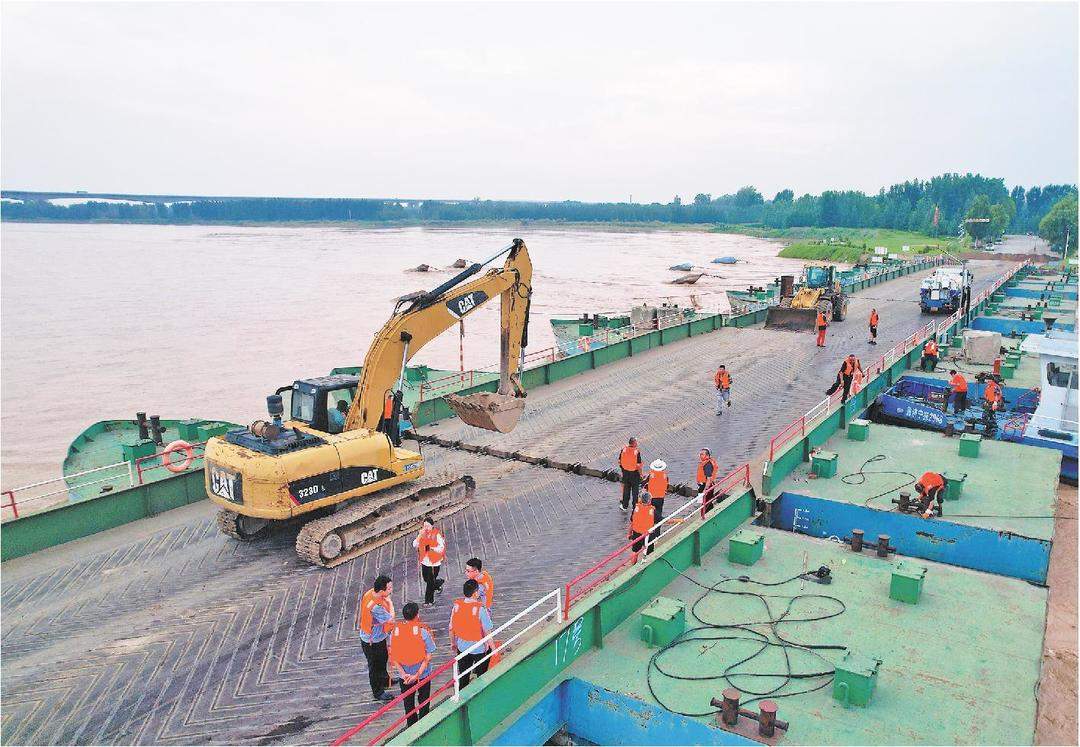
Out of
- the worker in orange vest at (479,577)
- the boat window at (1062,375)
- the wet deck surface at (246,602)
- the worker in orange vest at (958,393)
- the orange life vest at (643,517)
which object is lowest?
the wet deck surface at (246,602)

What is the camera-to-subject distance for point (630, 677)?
26.2 ft

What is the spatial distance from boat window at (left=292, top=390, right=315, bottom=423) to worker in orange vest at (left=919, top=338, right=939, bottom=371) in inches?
772

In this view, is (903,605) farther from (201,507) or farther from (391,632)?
(201,507)

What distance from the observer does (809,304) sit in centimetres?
3266

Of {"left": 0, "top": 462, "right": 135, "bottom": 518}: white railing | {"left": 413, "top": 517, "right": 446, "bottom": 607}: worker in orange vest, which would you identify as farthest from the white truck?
{"left": 0, "top": 462, "right": 135, "bottom": 518}: white railing

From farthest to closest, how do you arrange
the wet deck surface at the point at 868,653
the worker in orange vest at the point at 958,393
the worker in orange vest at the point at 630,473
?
the worker in orange vest at the point at 958,393 → the worker in orange vest at the point at 630,473 → the wet deck surface at the point at 868,653

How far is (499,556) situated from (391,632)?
399 centimetres

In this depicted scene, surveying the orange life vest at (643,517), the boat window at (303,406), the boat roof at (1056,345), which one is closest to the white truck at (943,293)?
the boat roof at (1056,345)

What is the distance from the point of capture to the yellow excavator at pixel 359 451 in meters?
10.6

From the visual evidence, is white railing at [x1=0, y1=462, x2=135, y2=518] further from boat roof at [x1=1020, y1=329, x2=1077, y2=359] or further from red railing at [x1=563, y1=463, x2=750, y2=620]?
boat roof at [x1=1020, y1=329, x2=1077, y2=359]

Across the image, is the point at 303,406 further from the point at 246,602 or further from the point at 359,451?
the point at 246,602

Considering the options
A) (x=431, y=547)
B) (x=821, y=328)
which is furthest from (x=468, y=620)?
(x=821, y=328)

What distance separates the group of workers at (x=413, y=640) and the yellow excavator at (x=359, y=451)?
10.5 feet

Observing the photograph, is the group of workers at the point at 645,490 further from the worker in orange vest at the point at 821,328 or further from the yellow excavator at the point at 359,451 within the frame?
the worker in orange vest at the point at 821,328
